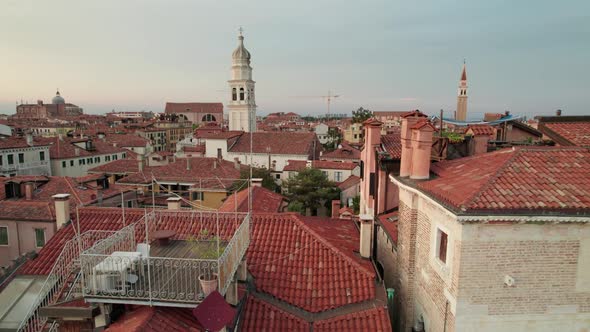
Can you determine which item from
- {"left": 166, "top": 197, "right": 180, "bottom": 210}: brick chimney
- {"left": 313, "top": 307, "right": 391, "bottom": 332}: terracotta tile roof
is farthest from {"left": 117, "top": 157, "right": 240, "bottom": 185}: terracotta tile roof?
{"left": 313, "top": 307, "right": 391, "bottom": 332}: terracotta tile roof

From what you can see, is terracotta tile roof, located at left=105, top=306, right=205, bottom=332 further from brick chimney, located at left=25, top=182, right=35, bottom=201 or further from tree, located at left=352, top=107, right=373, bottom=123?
tree, located at left=352, top=107, right=373, bottom=123

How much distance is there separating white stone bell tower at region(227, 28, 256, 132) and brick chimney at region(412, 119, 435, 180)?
53644mm

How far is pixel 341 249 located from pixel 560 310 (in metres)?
4.95

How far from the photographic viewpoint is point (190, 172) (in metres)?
30.8

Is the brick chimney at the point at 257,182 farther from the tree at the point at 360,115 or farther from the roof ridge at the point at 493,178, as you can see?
the tree at the point at 360,115

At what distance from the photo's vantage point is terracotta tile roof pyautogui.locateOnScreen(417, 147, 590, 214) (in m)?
5.89

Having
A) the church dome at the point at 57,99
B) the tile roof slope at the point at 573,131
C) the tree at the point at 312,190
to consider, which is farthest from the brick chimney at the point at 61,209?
the church dome at the point at 57,99

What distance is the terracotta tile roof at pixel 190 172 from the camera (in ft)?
95.9

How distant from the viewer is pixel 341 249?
9.98 metres

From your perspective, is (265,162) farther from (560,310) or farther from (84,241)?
(560,310)

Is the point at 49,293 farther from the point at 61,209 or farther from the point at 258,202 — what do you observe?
the point at 258,202

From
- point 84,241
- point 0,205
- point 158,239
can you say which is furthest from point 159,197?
point 158,239

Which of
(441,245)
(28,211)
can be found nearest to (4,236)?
(28,211)

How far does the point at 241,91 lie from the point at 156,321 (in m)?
58.8
